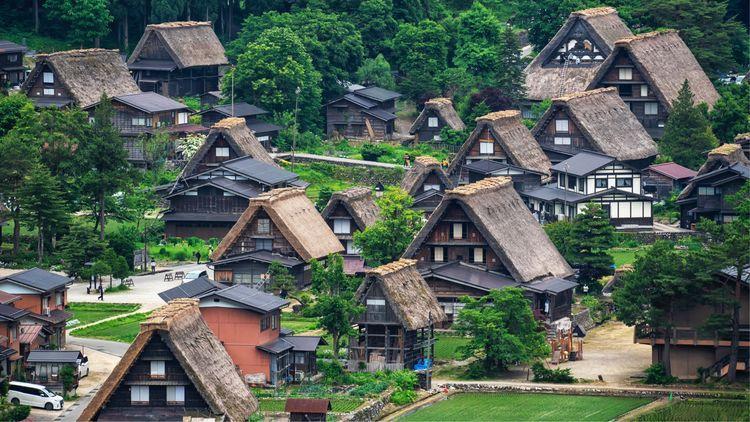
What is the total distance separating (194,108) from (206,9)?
11.0 metres

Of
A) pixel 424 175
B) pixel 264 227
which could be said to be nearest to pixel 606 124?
pixel 424 175

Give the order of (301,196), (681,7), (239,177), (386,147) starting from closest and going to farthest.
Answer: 1. (301,196)
2. (239,177)
3. (386,147)
4. (681,7)

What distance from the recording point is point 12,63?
114 m

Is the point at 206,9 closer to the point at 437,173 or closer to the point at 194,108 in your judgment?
the point at 194,108

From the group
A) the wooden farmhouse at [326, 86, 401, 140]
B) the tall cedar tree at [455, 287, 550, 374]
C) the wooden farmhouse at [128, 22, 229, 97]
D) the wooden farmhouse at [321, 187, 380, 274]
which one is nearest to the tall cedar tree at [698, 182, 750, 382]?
the tall cedar tree at [455, 287, 550, 374]

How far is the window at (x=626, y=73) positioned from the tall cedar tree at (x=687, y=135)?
5661mm

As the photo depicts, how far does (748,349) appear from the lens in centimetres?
7506

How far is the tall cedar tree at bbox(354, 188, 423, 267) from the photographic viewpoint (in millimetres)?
86812

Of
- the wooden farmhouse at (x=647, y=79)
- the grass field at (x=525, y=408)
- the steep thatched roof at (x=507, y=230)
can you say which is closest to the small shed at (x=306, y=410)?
the grass field at (x=525, y=408)

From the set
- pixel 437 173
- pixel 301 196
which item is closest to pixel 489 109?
pixel 437 173

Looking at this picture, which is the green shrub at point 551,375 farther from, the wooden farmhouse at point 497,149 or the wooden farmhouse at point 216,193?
the wooden farmhouse at point 497,149

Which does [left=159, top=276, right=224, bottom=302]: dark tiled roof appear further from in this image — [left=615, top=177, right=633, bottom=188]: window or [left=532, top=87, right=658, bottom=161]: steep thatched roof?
[left=532, top=87, right=658, bottom=161]: steep thatched roof

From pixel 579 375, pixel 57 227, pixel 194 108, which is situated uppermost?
pixel 194 108

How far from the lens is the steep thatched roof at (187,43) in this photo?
115 metres
